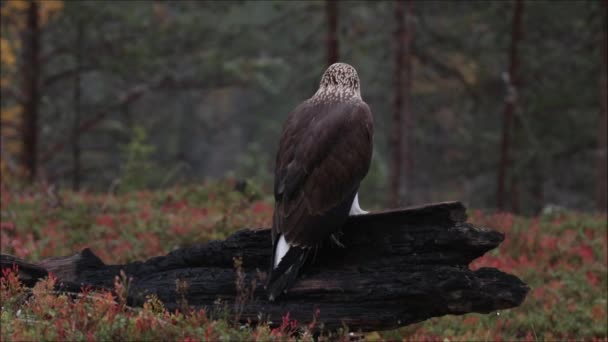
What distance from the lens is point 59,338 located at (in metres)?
4.64

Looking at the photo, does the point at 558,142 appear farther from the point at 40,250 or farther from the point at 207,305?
the point at 207,305

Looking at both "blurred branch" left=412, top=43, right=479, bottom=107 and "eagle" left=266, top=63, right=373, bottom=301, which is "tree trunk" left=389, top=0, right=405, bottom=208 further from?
"eagle" left=266, top=63, right=373, bottom=301

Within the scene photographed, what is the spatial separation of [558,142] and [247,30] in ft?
36.6

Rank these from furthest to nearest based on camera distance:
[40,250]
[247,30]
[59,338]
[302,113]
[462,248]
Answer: [247,30] < [40,250] < [302,113] < [462,248] < [59,338]

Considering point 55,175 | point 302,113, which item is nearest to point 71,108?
point 55,175

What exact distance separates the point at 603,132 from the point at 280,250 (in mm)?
14445

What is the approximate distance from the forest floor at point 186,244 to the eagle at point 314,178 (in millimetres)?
575

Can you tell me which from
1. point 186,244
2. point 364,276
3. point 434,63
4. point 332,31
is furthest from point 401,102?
point 364,276

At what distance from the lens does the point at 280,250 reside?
6039 millimetres

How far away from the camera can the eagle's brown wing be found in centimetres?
607

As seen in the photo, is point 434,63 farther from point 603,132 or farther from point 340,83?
point 340,83

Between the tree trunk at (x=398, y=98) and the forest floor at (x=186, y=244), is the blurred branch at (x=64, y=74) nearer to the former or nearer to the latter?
the forest floor at (x=186, y=244)

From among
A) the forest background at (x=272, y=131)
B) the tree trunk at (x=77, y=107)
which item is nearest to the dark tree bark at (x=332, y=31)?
the forest background at (x=272, y=131)

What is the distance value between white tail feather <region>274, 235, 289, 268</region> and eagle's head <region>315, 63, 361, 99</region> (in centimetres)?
140
